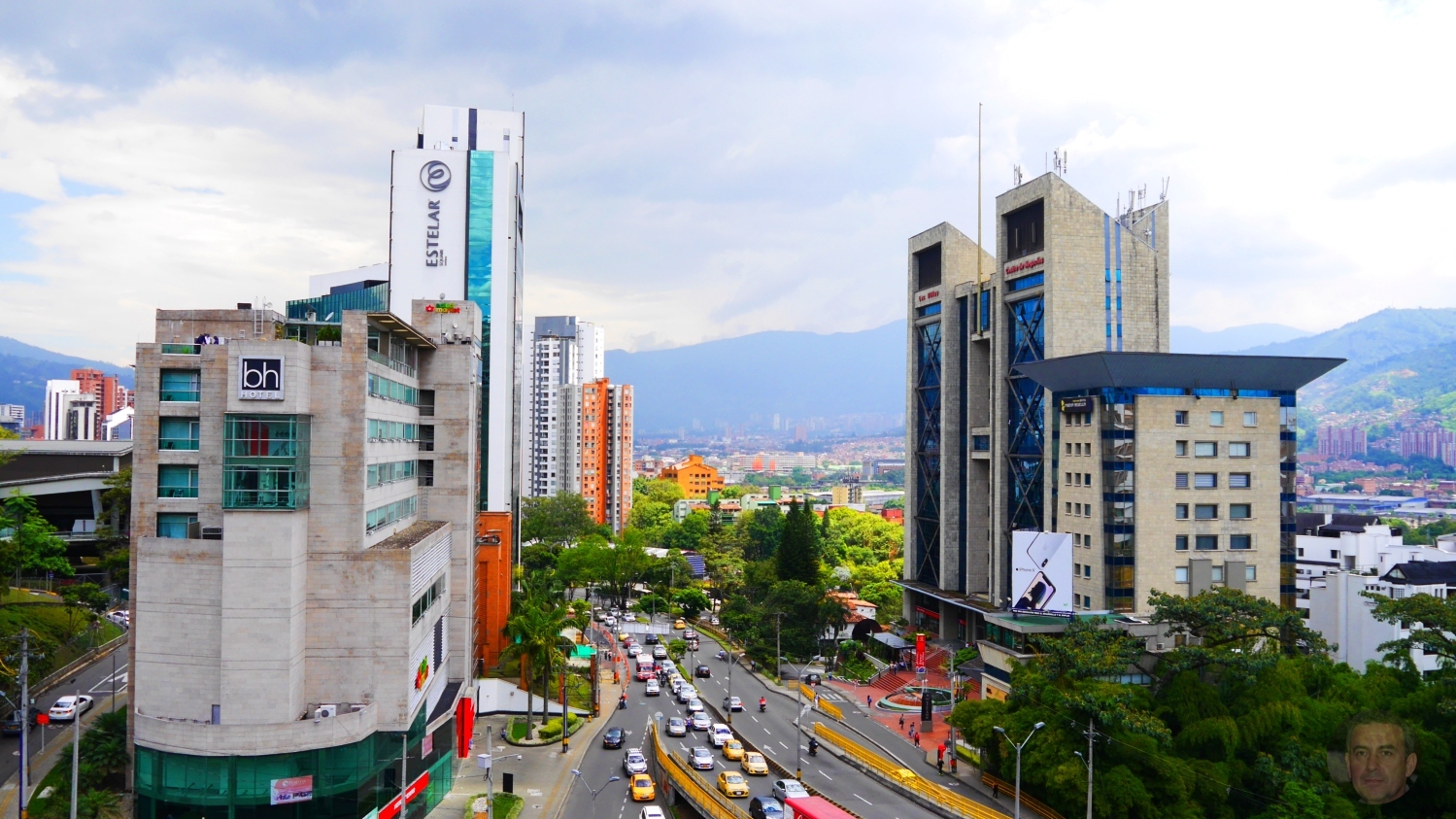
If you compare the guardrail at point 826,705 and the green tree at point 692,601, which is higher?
the green tree at point 692,601

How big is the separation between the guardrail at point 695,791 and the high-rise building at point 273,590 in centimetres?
1268

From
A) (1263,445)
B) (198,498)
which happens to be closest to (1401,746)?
(198,498)

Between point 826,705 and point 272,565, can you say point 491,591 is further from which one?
point 272,565

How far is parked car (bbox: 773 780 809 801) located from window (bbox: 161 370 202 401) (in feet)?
108

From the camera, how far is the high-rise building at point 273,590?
41500 millimetres

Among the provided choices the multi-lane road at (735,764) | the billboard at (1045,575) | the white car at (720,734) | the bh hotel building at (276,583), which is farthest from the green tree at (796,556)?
the bh hotel building at (276,583)

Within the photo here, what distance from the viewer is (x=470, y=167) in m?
91.9

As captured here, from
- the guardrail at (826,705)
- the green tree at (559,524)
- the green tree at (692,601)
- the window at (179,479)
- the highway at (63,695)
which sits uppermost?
the window at (179,479)

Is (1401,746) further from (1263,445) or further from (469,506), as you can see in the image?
(1263,445)

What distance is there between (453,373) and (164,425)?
1930 cm

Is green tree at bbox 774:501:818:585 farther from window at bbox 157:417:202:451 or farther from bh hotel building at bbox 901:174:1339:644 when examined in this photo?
window at bbox 157:417:202:451

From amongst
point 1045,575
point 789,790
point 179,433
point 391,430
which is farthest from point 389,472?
point 1045,575

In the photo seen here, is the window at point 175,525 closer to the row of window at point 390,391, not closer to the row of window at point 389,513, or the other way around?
the row of window at point 389,513

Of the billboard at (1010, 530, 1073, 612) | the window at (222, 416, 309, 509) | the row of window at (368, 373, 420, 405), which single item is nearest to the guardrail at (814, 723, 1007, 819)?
the billboard at (1010, 530, 1073, 612)
